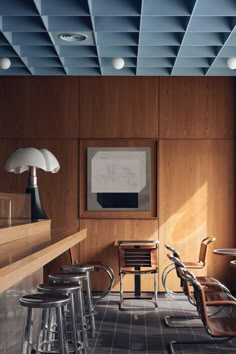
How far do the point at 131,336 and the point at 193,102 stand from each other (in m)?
3.92

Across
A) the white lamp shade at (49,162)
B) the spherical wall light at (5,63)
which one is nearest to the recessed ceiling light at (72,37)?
the spherical wall light at (5,63)

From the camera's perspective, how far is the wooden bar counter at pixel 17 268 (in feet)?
A: 9.64

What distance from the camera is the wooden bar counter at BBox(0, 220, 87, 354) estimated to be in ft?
9.64

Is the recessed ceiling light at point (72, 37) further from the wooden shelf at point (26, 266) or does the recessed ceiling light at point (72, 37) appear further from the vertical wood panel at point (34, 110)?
the wooden shelf at point (26, 266)

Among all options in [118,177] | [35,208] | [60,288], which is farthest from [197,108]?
[60,288]

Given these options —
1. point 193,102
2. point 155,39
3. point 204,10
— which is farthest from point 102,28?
point 193,102

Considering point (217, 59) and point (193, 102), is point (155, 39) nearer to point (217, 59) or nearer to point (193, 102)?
point (217, 59)

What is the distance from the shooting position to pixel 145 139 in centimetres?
864

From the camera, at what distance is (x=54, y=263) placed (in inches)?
341

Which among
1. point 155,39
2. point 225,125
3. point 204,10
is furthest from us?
point 225,125

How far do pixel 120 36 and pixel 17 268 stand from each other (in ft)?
14.4

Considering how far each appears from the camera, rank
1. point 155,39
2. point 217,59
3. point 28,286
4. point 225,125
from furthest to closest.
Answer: point 225,125 → point 217,59 → point 155,39 → point 28,286

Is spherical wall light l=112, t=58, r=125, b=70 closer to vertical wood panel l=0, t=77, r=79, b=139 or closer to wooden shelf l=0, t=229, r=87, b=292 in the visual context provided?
vertical wood panel l=0, t=77, r=79, b=139

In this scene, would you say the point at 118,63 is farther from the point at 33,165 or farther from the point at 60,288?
the point at 60,288
